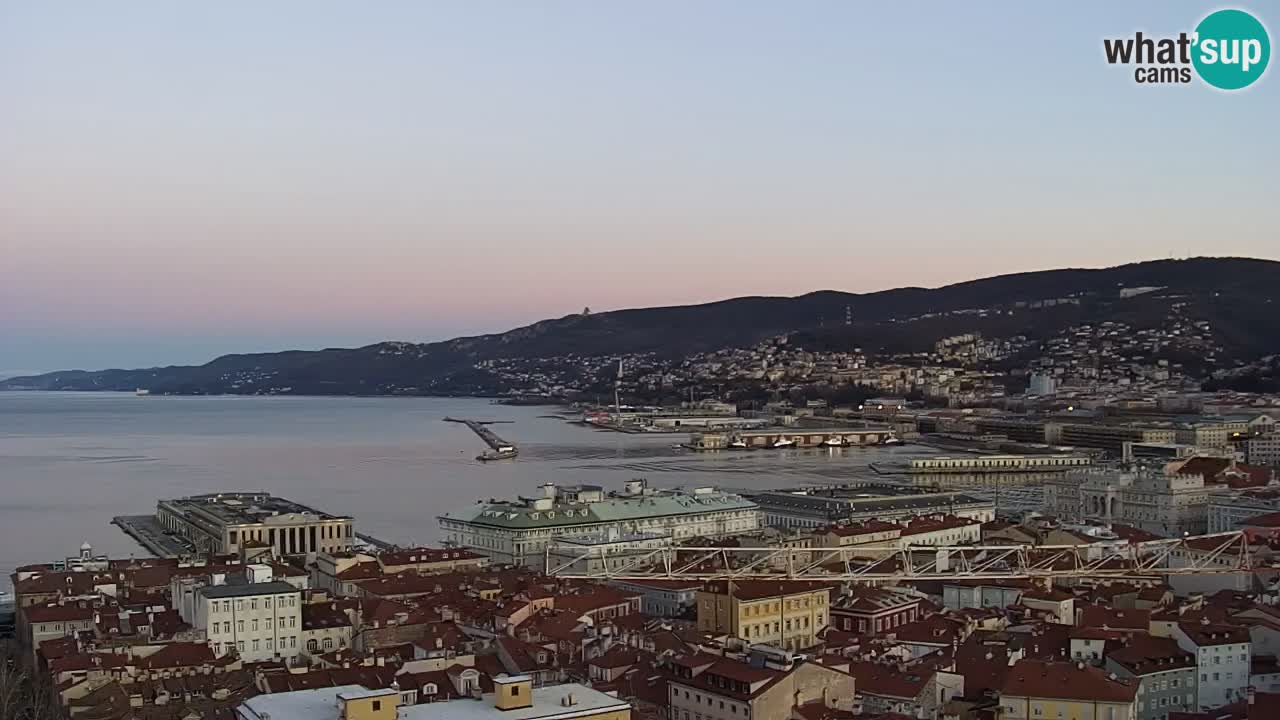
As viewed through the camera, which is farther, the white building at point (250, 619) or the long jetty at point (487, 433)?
the long jetty at point (487, 433)

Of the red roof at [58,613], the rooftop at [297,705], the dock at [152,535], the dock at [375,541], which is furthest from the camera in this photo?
the dock at [152,535]

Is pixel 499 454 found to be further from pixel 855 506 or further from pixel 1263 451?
pixel 855 506

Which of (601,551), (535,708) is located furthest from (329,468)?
(535,708)

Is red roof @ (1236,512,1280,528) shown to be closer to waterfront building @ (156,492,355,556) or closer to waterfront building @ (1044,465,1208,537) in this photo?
waterfront building @ (1044,465,1208,537)

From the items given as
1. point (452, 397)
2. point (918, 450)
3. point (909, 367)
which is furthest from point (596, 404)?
point (918, 450)

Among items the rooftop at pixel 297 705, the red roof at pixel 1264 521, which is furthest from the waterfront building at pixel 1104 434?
the rooftop at pixel 297 705

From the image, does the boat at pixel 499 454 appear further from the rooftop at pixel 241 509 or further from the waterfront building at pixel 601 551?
the waterfront building at pixel 601 551

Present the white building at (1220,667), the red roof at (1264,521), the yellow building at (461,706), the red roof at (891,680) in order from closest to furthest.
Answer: the yellow building at (461,706), the red roof at (891,680), the white building at (1220,667), the red roof at (1264,521)

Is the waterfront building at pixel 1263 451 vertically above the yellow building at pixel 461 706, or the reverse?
the yellow building at pixel 461 706

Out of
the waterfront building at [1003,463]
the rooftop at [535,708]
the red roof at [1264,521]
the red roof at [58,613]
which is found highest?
the rooftop at [535,708]
